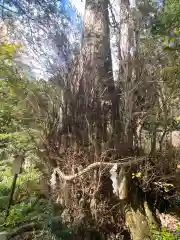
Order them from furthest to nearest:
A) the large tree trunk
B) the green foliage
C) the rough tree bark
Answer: the large tree trunk < the rough tree bark < the green foliage

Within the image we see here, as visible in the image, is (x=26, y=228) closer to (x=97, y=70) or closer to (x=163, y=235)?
(x=163, y=235)

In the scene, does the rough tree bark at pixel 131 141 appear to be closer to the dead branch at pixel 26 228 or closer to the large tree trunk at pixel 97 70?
the large tree trunk at pixel 97 70

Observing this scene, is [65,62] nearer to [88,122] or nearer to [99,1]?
[88,122]

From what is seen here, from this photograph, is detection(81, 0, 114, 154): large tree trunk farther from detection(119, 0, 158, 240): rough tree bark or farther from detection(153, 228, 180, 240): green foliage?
detection(153, 228, 180, 240): green foliage

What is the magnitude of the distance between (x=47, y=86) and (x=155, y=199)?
A: 9.00 ft

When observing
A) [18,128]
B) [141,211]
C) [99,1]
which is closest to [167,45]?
[99,1]

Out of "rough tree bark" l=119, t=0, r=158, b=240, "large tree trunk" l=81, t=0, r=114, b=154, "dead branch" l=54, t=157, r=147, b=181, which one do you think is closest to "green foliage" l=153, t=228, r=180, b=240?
"rough tree bark" l=119, t=0, r=158, b=240

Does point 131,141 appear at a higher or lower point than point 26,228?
higher

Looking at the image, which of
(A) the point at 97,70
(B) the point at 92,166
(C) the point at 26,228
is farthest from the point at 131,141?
(C) the point at 26,228

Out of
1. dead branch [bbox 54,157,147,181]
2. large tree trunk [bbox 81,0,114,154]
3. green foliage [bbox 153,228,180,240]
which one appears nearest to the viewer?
green foliage [bbox 153,228,180,240]

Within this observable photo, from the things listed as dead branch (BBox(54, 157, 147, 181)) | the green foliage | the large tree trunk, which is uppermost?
the large tree trunk

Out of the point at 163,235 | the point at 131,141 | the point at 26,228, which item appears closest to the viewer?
the point at 163,235

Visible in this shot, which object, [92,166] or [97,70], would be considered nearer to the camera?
[92,166]

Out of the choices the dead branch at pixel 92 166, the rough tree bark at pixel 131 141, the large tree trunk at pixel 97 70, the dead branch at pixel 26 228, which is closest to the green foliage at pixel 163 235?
the rough tree bark at pixel 131 141
